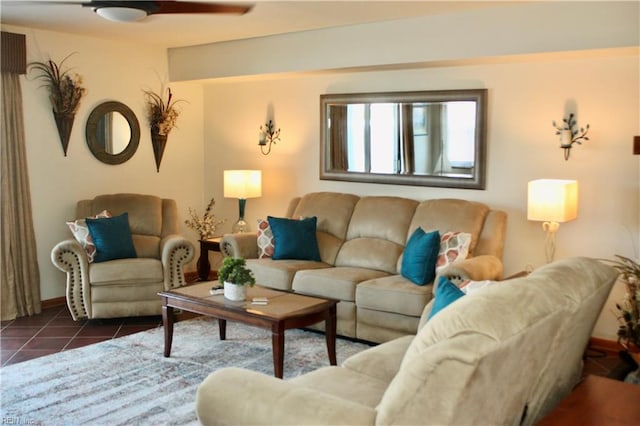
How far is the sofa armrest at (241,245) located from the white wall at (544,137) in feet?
3.21

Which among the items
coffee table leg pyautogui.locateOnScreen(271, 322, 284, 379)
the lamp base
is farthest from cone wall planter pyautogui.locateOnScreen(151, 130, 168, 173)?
coffee table leg pyautogui.locateOnScreen(271, 322, 284, 379)

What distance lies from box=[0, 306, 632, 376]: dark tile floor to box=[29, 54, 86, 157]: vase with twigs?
1.58m

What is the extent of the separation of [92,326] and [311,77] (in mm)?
2979

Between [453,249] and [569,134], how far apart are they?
1188 mm

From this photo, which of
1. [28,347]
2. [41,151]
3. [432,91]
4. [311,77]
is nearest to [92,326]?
[28,347]

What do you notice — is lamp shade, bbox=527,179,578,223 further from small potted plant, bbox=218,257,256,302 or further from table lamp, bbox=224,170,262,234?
table lamp, bbox=224,170,262,234

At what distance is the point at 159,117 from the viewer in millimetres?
6539

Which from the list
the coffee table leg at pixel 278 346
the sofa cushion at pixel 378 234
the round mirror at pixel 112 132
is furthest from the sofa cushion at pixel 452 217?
the round mirror at pixel 112 132

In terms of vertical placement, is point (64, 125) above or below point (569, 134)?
above

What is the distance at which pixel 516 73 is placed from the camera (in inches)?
194

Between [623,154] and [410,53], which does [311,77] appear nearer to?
[410,53]

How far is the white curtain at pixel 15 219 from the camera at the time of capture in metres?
5.33

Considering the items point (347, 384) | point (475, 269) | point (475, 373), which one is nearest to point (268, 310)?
point (347, 384)

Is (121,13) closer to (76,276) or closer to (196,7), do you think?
(196,7)
